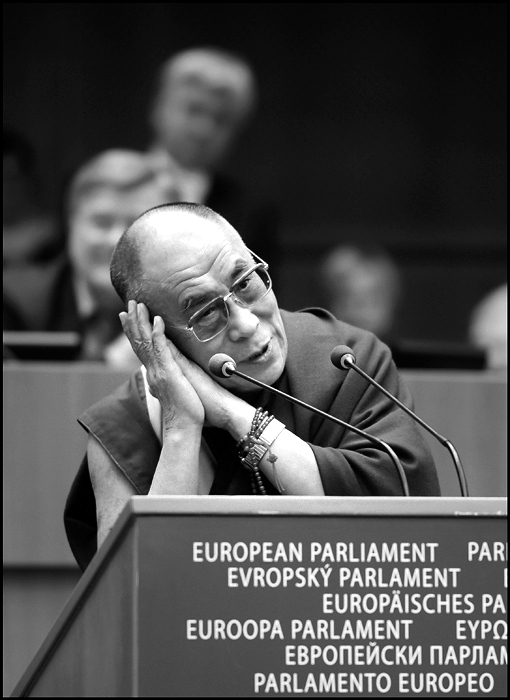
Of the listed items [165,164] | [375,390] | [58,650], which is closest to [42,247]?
[165,164]

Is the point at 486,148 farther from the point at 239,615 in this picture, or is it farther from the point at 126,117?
the point at 239,615

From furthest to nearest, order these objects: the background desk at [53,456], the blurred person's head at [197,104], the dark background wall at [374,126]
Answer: the dark background wall at [374,126]
the blurred person's head at [197,104]
the background desk at [53,456]

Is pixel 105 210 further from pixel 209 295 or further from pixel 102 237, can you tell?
pixel 209 295

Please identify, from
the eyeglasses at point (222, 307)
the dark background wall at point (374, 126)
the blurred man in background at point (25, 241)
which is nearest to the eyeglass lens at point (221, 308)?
the eyeglasses at point (222, 307)

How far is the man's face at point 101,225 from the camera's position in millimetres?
4367

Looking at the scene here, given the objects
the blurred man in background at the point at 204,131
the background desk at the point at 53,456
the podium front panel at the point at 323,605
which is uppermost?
the blurred man in background at the point at 204,131

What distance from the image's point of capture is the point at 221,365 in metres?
2.20

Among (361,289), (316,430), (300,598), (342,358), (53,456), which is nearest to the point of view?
(300,598)

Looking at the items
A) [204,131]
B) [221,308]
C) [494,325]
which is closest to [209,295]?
[221,308]

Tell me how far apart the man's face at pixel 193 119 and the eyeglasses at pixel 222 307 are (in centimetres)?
302

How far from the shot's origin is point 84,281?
4.48 meters

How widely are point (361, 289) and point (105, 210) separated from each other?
1.50 meters

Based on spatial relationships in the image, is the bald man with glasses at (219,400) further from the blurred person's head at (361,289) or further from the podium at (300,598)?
the blurred person's head at (361,289)

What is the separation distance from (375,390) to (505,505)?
2.46 feet
